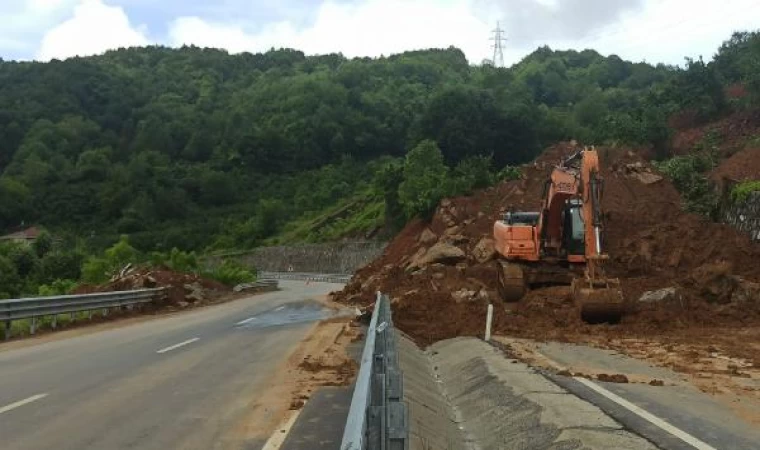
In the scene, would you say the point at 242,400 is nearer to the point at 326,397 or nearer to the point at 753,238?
the point at 326,397

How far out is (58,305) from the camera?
2338cm

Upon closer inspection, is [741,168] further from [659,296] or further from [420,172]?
[420,172]

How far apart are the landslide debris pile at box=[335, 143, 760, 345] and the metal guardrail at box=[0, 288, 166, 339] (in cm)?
954

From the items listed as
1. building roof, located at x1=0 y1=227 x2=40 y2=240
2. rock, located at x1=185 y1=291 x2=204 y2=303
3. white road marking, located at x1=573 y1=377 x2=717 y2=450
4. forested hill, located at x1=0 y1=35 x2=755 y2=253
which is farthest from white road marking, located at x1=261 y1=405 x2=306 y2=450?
building roof, located at x1=0 y1=227 x2=40 y2=240

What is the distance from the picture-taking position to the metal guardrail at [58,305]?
2064 centimetres

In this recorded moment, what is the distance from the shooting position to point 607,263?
28.6 metres

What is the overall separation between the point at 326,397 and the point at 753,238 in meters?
22.1

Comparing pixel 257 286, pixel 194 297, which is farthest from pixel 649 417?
pixel 257 286

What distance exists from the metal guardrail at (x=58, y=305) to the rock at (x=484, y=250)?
1399 centimetres

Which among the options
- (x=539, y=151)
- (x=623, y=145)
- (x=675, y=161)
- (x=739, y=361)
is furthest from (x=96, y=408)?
(x=539, y=151)

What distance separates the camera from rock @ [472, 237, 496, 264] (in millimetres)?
33244

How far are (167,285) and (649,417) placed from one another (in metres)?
30.5

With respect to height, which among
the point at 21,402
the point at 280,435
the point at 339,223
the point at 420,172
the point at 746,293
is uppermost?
the point at 420,172

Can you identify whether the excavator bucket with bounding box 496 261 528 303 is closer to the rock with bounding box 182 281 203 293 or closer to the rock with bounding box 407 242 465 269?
the rock with bounding box 407 242 465 269
